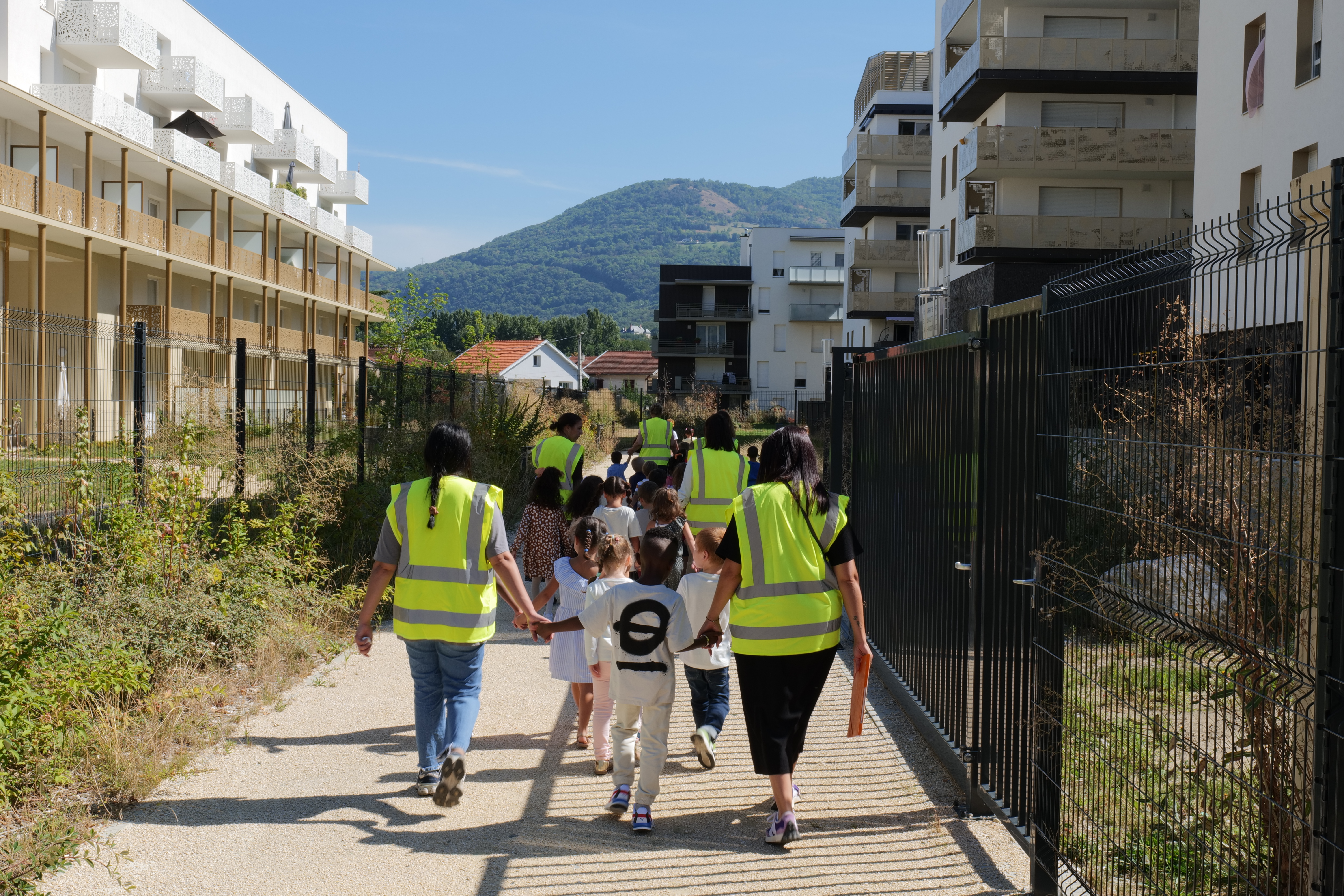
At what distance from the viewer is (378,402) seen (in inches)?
779

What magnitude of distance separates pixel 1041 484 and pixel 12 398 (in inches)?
322

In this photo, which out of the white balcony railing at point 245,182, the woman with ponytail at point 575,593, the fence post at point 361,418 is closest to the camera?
the woman with ponytail at point 575,593

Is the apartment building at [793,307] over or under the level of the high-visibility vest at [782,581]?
over

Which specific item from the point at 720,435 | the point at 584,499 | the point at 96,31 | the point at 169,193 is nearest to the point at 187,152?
the point at 169,193

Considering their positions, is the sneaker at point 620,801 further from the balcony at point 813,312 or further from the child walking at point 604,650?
the balcony at point 813,312

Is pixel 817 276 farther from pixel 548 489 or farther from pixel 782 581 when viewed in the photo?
pixel 782 581

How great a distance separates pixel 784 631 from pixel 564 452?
5221mm

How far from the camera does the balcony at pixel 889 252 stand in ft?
169

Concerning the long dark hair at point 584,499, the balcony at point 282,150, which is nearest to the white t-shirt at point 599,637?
the long dark hair at point 584,499

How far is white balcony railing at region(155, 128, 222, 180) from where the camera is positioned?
35219 mm

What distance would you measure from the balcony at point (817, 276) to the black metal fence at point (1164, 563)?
79.6 m

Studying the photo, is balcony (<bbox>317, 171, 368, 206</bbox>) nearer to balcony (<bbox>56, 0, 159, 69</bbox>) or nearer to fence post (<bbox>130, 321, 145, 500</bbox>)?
balcony (<bbox>56, 0, 159, 69</bbox>)

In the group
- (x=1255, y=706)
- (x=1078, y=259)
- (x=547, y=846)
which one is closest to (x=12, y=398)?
(x=547, y=846)

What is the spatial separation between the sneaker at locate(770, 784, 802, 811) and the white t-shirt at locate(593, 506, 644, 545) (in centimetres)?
273
